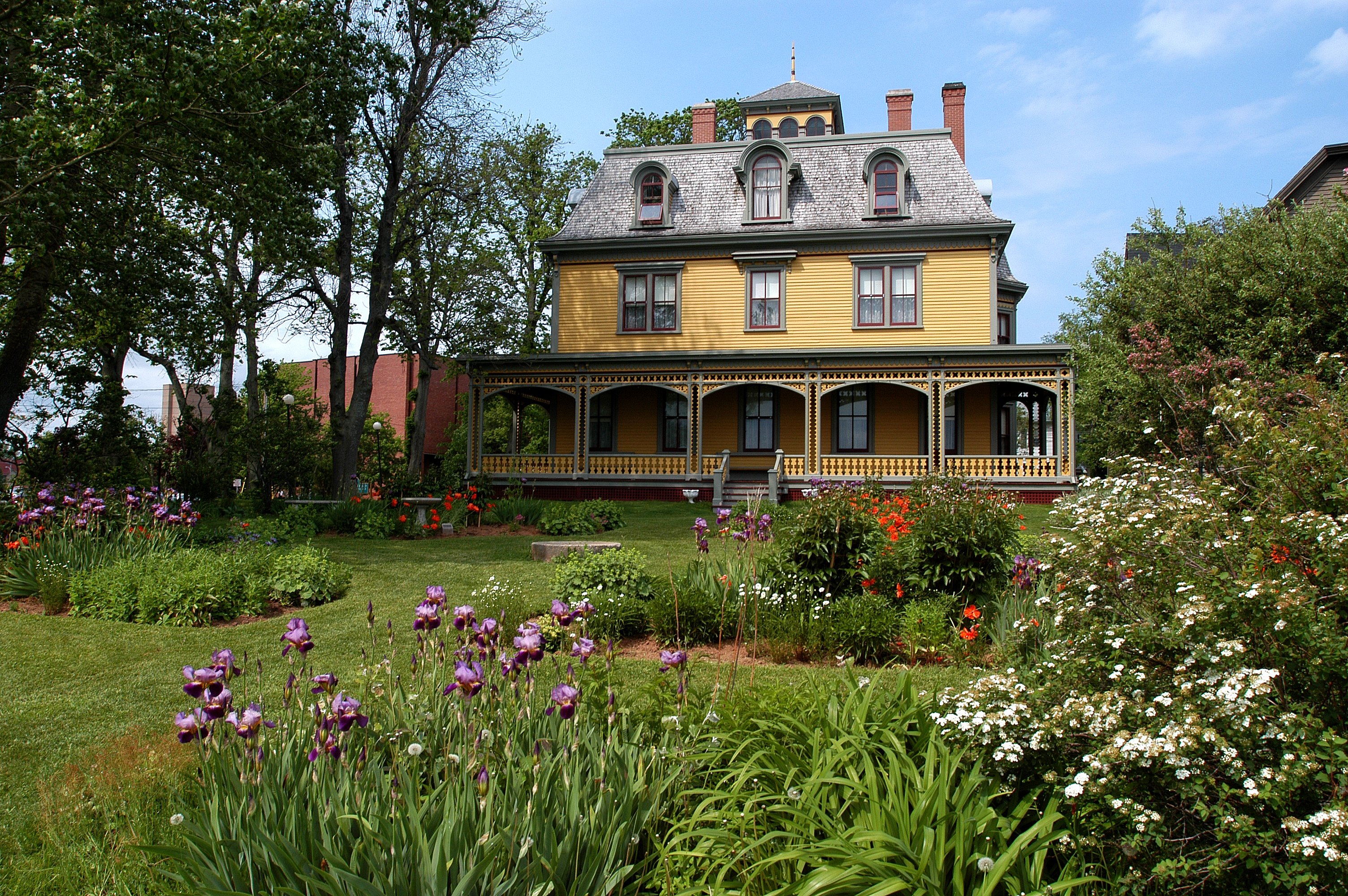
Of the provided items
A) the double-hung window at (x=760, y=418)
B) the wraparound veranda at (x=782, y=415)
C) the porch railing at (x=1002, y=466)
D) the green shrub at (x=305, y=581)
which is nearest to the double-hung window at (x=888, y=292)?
the wraparound veranda at (x=782, y=415)

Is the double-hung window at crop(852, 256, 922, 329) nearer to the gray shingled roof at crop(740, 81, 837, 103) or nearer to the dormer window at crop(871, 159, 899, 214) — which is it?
the dormer window at crop(871, 159, 899, 214)

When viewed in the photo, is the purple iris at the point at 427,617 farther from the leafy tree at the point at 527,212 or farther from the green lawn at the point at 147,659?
the leafy tree at the point at 527,212

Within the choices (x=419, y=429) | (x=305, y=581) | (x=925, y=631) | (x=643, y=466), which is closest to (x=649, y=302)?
(x=643, y=466)

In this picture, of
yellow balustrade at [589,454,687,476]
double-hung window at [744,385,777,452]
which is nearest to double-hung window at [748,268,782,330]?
double-hung window at [744,385,777,452]

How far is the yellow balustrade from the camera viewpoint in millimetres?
22016

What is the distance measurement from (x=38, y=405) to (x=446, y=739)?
1708 centimetres

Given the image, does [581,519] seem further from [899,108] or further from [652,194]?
[899,108]

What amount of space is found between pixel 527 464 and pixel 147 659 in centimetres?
1609

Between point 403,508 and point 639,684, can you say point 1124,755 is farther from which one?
point 403,508

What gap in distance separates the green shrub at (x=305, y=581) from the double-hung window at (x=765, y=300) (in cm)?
1610

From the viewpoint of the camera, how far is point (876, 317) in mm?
22609

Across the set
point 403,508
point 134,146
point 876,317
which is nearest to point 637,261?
point 876,317

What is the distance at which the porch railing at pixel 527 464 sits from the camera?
22516mm

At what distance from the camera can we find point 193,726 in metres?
2.63
